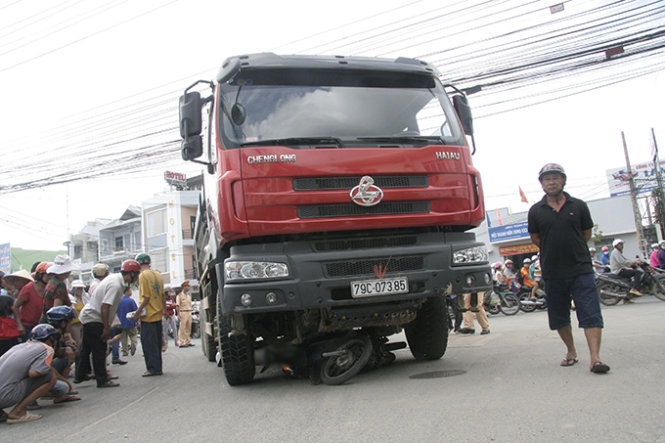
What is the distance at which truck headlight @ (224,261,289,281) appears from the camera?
14.4 ft

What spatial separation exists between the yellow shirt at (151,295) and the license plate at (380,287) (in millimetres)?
3832

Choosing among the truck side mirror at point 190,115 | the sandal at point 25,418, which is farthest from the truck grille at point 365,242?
the sandal at point 25,418

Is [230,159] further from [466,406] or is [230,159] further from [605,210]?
[605,210]

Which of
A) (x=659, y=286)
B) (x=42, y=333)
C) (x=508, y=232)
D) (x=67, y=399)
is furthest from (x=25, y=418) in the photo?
(x=508, y=232)

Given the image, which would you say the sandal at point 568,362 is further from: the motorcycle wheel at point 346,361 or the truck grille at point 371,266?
the motorcycle wheel at point 346,361

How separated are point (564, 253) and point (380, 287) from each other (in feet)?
5.54

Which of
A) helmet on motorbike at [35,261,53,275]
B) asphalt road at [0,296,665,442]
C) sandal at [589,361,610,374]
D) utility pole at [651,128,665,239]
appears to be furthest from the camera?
utility pole at [651,128,665,239]

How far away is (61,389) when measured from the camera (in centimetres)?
550

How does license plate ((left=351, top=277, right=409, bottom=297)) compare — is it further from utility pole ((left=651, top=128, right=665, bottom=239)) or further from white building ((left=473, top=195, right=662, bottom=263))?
utility pole ((left=651, top=128, right=665, bottom=239))

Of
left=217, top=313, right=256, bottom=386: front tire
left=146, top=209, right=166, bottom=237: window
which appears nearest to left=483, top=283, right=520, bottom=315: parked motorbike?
left=217, top=313, right=256, bottom=386: front tire

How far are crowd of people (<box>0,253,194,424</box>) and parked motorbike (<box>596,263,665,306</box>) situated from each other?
35.4ft

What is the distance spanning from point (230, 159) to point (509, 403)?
2872 millimetres

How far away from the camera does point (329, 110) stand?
4.95 metres

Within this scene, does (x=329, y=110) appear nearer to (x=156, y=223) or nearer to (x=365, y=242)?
(x=365, y=242)
